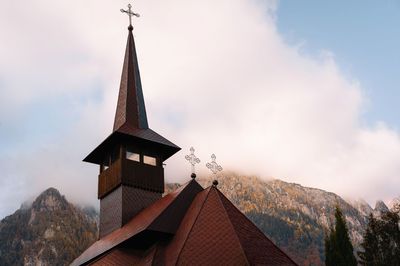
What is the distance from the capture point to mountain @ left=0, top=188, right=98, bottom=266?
315 feet

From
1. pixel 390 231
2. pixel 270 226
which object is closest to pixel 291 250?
pixel 270 226

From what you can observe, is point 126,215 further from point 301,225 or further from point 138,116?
point 301,225

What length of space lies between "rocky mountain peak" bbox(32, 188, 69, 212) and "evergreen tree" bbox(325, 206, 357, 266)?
3260 inches

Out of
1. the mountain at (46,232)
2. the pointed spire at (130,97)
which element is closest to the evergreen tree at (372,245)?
the pointed spire at (130,97)

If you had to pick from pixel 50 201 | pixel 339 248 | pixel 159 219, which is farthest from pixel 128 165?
pixel 50 201

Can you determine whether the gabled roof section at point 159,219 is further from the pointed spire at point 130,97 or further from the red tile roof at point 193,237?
the pointed spire at point 130,97

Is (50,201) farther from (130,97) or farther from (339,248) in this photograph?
(339,248)

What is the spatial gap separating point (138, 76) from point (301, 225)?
8969 centimetres

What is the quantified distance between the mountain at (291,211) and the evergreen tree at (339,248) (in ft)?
195

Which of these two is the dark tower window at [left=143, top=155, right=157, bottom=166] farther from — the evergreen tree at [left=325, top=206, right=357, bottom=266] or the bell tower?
the evergreen tree at [left=325, top=206, right=357, bottom=266]

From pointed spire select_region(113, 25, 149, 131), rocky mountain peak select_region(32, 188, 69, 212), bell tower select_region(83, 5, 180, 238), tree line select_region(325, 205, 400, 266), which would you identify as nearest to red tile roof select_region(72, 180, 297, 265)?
bell tower select_region(83, 5, 180, 238)

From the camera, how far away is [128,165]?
3036 centimetres

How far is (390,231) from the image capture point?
38094mm

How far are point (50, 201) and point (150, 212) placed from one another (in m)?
92.2
